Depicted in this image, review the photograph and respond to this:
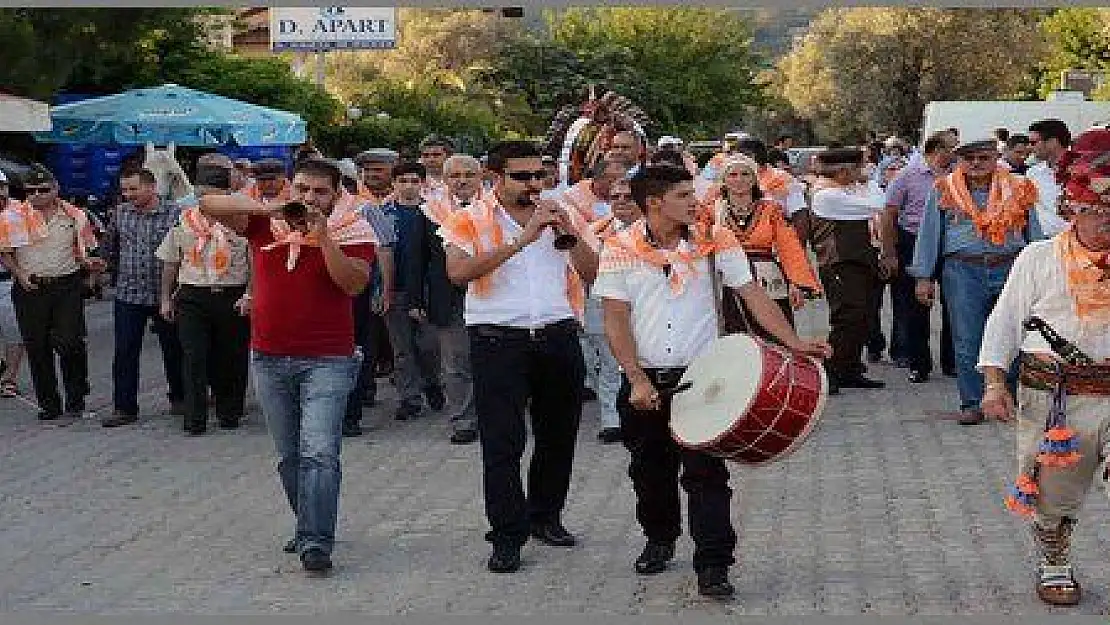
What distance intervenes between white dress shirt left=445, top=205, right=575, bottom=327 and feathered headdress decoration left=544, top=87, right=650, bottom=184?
3352mm

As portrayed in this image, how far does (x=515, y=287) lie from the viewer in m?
8.06

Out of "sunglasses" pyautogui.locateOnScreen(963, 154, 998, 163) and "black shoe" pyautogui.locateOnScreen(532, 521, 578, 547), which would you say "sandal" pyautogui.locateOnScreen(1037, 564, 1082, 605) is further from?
"sunglasses" pyautogui.locateOnScreen(963, 154, 998, 163)

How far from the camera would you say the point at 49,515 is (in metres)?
9.50

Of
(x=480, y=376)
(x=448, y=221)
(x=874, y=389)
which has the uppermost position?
(x=448, y=221)

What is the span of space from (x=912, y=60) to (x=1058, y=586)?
56748mm

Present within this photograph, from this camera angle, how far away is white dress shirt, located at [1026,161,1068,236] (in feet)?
39.5

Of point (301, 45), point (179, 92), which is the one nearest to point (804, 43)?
point (301, 45)

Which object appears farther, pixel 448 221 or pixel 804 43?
pixel 804 43

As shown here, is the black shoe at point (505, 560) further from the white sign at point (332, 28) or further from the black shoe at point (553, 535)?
the white sign at point (332, 28)

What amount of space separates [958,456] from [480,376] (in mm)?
3775

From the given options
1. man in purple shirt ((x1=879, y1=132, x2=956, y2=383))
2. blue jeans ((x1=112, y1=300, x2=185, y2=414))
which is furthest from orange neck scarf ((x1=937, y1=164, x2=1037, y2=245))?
blue jeans ((x1=112, y1=300, x2=185, y2=414))

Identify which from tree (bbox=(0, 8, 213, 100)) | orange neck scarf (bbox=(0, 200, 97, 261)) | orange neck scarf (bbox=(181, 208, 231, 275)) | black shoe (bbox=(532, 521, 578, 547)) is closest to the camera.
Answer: black shoe (bbox=(532, 521, 578, 547))

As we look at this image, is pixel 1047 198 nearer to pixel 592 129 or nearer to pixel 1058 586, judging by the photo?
pixel 592 129

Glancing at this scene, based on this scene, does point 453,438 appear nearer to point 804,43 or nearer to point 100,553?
point 100,553
